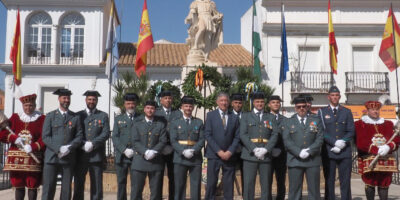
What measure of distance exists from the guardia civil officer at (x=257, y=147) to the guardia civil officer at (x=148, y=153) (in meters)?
1.14

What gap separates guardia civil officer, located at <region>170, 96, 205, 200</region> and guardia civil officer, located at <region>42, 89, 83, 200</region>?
1353mm

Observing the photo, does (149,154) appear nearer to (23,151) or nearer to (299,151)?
(23,151)

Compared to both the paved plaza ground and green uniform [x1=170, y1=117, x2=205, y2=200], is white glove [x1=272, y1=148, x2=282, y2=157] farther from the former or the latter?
the paved plaza ground

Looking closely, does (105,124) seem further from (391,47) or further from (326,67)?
(326,67)

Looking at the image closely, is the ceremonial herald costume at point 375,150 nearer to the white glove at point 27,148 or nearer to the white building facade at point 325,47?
the white glove at point 27,148

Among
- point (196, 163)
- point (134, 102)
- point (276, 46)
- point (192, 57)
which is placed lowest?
point (196, 163)

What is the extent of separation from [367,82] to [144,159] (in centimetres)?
1573

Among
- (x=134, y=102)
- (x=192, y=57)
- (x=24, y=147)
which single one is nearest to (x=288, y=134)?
(x=134, y=102)

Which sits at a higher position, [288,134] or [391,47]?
[391,47]

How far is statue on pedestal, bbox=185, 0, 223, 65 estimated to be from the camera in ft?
28.0

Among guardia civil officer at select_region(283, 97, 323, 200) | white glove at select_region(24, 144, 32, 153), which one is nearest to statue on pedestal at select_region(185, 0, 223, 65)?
guardia civil officer at select_region(283, 97, 323, 200)

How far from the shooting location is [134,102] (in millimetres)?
5250

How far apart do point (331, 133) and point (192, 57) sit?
14.3 ft

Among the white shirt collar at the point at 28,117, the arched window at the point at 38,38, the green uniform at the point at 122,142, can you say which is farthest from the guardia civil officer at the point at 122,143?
the arched window at the point at 38,38
